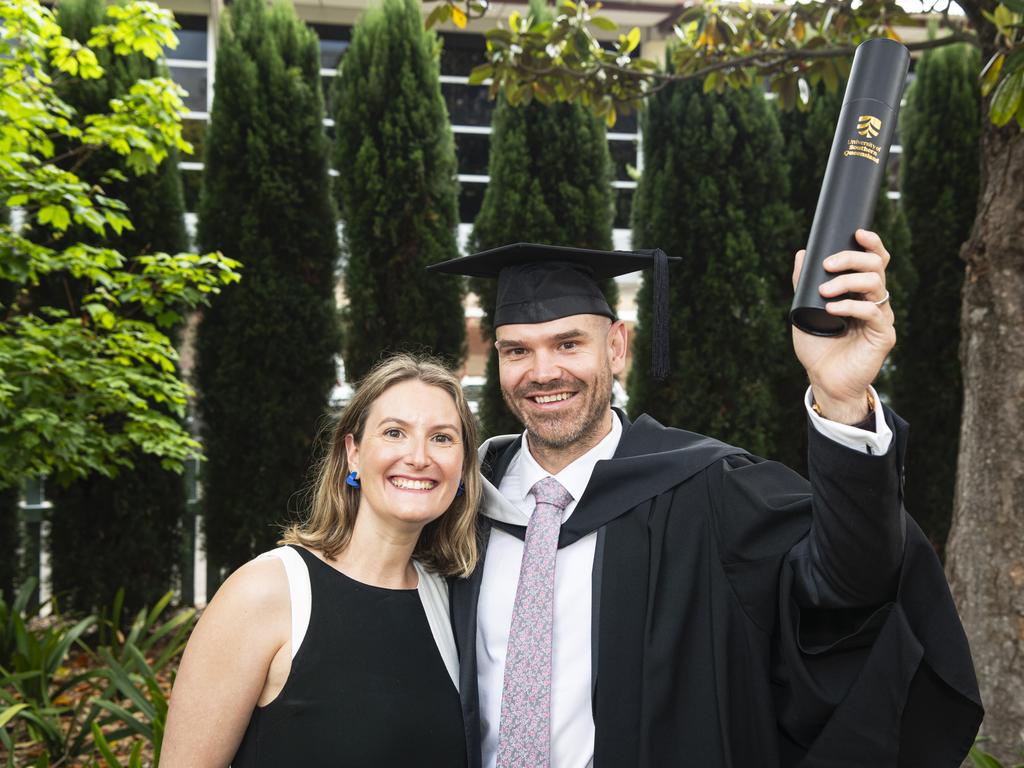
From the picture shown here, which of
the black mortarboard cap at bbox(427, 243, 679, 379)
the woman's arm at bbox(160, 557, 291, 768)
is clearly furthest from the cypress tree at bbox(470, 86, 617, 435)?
the woman's arm at bbox(160, 557, 291, 768)

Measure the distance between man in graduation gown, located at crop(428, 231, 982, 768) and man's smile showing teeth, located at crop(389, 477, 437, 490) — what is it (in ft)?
0.91

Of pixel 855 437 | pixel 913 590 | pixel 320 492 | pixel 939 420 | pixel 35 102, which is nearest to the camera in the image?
pixel 855 437

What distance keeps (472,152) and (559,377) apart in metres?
7.83

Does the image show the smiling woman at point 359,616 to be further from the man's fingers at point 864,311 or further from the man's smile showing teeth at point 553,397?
the man's fingers at point 864,311

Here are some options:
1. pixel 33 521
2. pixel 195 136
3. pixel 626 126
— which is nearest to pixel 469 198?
pixel 626 126

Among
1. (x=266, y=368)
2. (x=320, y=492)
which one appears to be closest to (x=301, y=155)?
(x=266, y=368)

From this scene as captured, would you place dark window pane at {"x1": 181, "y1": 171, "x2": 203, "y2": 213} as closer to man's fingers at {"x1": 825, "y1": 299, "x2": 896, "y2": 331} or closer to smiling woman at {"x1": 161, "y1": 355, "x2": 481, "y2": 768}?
smiling woman at {"x1": 161, "y1": 355, "x2": 481, "y2": 768}

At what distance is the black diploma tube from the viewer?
140 centimetres

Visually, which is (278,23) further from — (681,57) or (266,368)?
(681,57)

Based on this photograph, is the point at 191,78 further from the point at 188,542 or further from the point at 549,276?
the point at 549,276

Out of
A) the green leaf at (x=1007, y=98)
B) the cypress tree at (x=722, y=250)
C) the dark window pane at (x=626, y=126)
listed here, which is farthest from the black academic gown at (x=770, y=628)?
the dark window pane at (x=626, y=126)

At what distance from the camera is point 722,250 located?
6098mm

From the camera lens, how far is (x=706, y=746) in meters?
1.83

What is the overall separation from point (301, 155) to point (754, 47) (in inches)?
124
